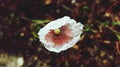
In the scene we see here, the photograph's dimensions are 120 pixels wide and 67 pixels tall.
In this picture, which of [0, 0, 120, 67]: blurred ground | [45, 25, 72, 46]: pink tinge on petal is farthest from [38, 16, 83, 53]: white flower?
[0, 0, 120, 67]: blurred ground

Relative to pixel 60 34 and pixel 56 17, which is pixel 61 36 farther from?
pixel 56 17

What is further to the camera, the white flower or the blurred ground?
the blurred ground

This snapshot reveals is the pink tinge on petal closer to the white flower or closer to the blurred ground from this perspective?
the white flower

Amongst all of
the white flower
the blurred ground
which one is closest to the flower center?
the white flower

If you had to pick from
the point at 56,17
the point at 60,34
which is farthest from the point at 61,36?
the point at 56,17

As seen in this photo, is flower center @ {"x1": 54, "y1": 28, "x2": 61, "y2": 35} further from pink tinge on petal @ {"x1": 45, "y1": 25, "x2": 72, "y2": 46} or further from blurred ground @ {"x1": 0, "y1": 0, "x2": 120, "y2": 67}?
blurred ground @ {"x1": 0, "y1": 0, "x2": 120, "y2": 67}

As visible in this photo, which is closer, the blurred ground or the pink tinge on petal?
the pink tinge on petal
